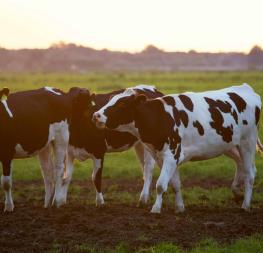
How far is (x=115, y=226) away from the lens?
9898mm

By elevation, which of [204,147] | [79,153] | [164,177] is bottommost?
[79,153]

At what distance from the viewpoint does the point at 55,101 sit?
12.7 meters

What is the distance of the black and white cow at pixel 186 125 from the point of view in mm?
11117

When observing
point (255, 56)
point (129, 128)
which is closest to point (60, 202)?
point (129, 128)

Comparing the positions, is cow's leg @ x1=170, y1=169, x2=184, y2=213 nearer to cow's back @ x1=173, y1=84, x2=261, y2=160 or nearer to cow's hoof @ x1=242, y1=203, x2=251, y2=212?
cow's back @ x1=173, y1=84, x2=261, y2=160

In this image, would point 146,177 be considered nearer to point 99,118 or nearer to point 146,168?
point 146,168

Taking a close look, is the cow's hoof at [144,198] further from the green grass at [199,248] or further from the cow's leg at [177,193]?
the green grass at [199,248]

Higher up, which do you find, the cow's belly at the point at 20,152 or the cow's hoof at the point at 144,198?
the cow's belly at the point at 20,152

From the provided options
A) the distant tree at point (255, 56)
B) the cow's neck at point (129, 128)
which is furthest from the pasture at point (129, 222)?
the distant tree at point (255, 56)

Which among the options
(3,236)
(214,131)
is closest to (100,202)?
(214,131)

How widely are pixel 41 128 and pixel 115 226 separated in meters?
3.05

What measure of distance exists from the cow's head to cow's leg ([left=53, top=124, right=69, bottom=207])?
5.70 feet

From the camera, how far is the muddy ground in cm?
896

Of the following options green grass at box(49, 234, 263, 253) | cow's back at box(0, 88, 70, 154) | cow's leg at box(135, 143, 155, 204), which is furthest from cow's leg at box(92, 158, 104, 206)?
green grass at box(49, 234, 263, 253)
